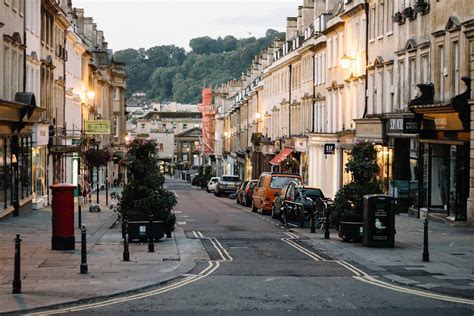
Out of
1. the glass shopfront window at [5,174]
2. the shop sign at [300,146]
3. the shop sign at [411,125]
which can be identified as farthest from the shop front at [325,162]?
the glass shopfront window at [5,174]

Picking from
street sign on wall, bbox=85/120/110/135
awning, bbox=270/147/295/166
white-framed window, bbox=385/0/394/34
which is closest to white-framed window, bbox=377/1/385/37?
white-framed window, bbox=385/0/394/34

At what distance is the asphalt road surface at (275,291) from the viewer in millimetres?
14852

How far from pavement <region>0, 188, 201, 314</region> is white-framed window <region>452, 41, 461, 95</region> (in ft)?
36.1

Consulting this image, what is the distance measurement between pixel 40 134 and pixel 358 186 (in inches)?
837

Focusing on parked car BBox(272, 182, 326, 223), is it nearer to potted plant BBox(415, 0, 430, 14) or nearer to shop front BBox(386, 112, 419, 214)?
shop front BBox(386, 112, 419, 214)

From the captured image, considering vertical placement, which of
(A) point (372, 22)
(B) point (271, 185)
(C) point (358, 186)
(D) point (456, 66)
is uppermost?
(A) point (372, 22)

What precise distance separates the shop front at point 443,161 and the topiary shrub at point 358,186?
611 centimetres

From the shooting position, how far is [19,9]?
124 ft

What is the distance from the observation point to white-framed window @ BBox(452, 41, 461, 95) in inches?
1271

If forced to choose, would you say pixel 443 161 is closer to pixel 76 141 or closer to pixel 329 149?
pixel 329 149

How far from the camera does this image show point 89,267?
65.4 feet

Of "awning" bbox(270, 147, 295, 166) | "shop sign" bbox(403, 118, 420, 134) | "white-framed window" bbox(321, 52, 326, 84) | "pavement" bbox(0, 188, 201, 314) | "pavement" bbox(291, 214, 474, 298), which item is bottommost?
"pavement" bbox(291, 214, 474, 298)

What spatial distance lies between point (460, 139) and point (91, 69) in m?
47.8

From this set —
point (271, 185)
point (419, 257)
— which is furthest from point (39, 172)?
point (419, 257)
